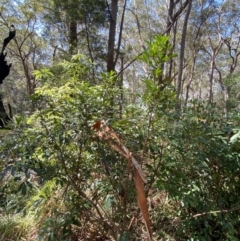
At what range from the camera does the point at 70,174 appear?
4.92 feet

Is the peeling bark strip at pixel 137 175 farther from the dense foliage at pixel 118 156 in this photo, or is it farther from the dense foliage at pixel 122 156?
the dense foliage at pixel 118 156

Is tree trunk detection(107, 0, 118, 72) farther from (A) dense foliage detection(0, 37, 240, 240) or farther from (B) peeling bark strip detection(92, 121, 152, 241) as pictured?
(B) peeling bark strip detection(92, 121, 152, 241)

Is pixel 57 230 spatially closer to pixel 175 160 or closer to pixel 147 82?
pixel 175 160

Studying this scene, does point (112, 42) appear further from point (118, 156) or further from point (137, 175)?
point (137, 175)

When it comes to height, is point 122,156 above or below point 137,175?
above

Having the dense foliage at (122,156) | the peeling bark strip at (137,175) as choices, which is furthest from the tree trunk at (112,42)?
the peeling bark strip at (137,175)

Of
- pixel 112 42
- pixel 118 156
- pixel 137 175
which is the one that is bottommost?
pixel 137 175

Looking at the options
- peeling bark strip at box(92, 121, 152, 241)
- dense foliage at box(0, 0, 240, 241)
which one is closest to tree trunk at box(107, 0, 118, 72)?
dense foliage at box(0, 0, 240, 241)

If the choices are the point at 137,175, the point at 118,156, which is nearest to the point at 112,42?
the point at 118,156

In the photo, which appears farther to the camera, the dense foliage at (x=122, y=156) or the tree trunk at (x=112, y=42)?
the tree trunk at (x=112, y=42)

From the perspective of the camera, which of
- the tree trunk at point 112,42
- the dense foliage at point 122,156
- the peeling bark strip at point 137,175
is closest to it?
the peeling bark strip at point 137,175

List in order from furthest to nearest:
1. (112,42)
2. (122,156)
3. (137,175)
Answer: (112,42) < (122,156) < (137,175)

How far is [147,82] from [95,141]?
0.46 metres

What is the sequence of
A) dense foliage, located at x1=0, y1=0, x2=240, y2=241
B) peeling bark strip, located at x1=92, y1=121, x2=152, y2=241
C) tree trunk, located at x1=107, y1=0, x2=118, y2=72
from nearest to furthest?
peeling bark strip, located at x1=92, y1=121, x2=152, y2=241
dense foliage, located at x1=0, y1=0, x2=240, y2=241
tree trunk, located at x1=107, y1=0, x2=118, y2=72
